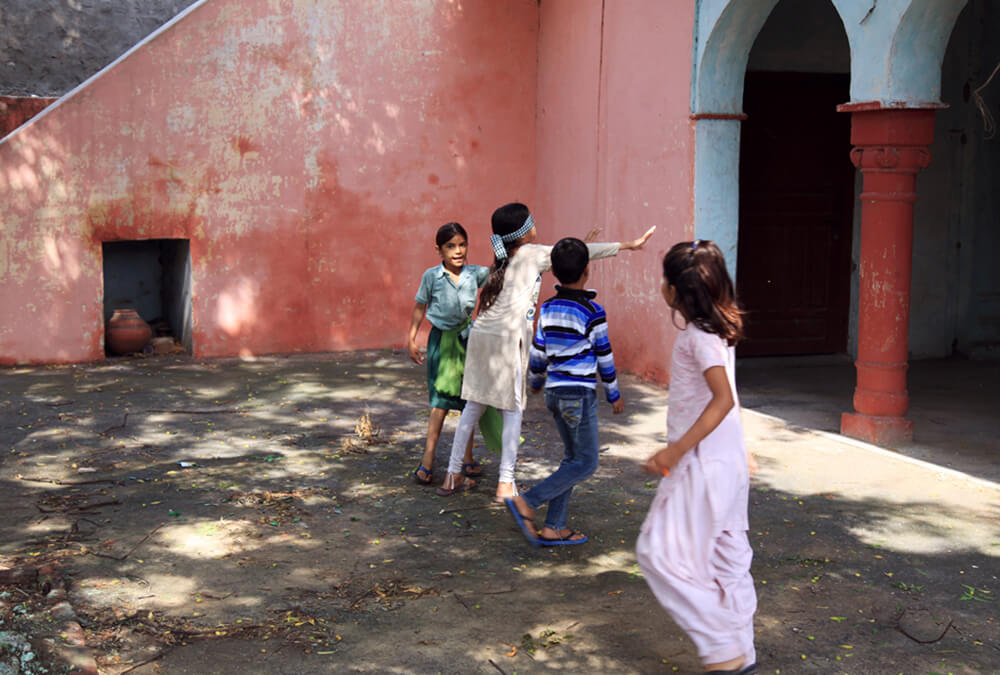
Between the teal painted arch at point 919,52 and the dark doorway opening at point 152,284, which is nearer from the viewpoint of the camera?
the teal painted arch at point 919,52

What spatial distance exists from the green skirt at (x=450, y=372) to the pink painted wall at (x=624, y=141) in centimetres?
357

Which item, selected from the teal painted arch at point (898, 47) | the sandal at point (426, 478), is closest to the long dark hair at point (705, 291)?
the sandal at point (426, 478)

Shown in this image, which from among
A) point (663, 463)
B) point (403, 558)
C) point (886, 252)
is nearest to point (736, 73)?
point (886, 252)

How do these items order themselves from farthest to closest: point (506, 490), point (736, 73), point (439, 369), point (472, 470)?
point (736, 73)
point (472, 470)
point (439, 369)
point (506, 490)

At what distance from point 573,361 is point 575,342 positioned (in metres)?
0.10

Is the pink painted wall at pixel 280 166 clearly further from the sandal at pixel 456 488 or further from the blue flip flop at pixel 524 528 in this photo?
the blue flip flop at pixel 524 528

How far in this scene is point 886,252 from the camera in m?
7.09

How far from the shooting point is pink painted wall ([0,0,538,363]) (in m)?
10.3

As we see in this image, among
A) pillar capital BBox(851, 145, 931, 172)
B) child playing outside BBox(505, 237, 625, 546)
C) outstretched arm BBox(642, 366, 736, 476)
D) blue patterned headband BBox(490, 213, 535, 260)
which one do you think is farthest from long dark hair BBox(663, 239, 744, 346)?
pillar capital BBox(851, 145, 931, 172)

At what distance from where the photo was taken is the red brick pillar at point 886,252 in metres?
6.97

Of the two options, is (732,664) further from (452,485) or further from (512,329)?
(452,485)

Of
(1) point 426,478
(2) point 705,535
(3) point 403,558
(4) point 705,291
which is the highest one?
(4) point 705,291

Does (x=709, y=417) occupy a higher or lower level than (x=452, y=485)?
higher

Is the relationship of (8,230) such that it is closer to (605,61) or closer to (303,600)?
(605,61)
